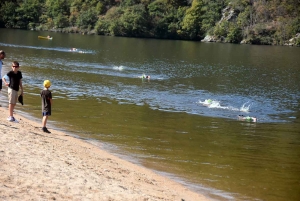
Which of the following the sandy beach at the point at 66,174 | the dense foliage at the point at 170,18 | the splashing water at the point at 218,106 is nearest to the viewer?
the sandy beach at the point at 66,174

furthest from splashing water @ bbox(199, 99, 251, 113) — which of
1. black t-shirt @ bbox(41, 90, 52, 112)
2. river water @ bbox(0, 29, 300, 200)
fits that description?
black t-shirt @ bbox(41, 90, 52, 112)

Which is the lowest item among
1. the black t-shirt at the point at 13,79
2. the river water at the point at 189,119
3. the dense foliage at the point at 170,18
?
the river water at the point at 189,119

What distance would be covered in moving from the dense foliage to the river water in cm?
6643

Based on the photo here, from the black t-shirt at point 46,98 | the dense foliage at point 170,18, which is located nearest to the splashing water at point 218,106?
the black t-shirt at point 46,98

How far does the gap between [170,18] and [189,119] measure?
104430 mm

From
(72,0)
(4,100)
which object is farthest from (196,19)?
(4,100)

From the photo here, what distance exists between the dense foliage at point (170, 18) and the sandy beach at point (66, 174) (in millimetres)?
104271

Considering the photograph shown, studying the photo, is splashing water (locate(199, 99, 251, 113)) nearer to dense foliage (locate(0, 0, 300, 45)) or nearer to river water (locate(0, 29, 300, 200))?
river water (locate(0, 29, 300, 200))

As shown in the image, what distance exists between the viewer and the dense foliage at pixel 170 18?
117312 millimetres

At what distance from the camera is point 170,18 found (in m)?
128

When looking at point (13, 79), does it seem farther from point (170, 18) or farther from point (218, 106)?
point (170, 18)

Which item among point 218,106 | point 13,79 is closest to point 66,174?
point 13,79

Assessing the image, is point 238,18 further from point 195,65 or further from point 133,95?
point 133,95

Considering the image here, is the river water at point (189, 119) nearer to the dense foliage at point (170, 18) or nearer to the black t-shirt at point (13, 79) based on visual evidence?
the black t-shirt at point (13, 79)
